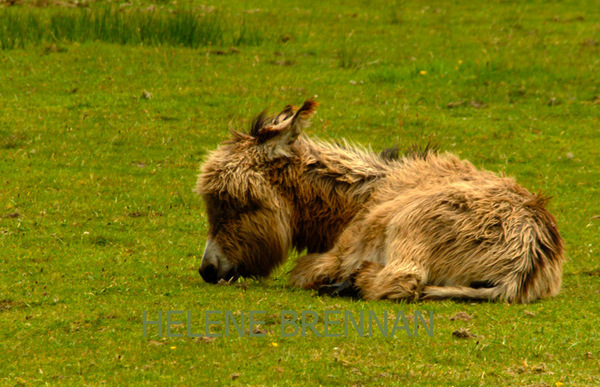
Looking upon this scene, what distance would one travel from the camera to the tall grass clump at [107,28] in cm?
1795

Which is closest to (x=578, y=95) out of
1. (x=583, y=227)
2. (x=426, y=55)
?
(x=426, y=55)

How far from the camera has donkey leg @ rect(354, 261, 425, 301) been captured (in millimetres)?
7234

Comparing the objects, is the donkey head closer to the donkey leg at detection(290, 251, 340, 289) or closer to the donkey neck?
the donkey neck

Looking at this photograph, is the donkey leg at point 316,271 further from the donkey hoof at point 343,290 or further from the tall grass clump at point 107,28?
the tall grass clump at point 107,28

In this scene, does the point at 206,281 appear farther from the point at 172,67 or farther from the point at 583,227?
the point at 172,67

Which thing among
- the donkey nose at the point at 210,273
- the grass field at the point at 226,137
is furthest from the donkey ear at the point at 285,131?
the grass field at the point at 226,137

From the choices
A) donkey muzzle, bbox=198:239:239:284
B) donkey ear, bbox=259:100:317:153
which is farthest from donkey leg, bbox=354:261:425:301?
donkey ear, bbox=259:100:317:153

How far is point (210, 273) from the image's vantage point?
317 inches

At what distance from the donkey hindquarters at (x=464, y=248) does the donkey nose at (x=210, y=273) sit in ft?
4.16

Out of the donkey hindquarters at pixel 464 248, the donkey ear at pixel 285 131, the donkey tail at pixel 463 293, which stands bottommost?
the donkey tail at pixel 463 293

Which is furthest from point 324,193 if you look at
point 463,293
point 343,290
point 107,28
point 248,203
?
point 107,28

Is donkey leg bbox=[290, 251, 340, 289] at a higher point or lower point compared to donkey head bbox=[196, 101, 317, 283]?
lower

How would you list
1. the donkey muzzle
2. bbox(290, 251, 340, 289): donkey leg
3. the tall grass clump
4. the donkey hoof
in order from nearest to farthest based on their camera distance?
the donkey hoof, bbox(290, 251, 340, 289): donkey leg, the donkey muzzle, the tall grass clump

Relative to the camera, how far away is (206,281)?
812 cm
